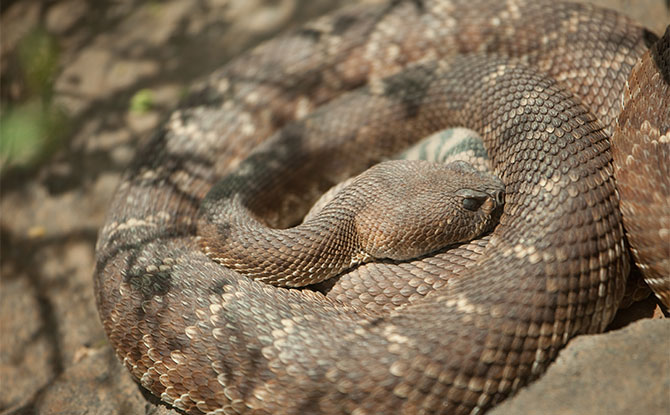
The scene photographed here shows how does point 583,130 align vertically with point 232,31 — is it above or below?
above

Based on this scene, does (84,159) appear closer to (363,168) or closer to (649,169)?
(363,168)

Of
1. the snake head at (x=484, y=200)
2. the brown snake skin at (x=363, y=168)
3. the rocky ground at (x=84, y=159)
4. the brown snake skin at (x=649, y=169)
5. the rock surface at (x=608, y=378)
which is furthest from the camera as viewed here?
the rocky ground at (x=84, y=159)

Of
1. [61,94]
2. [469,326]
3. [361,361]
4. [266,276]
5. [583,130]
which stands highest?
[583,130]

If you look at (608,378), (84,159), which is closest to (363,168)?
(608,378)

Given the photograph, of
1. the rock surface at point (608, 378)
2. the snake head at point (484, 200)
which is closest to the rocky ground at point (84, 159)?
the rock surface at point (608, 378)

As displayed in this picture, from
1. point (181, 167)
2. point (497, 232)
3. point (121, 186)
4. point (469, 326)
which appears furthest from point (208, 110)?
point (469, 326)

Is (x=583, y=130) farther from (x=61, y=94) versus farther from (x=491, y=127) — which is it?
(x=61, y=94)

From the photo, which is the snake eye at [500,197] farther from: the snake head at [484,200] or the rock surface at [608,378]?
the rock surface at [608,378]

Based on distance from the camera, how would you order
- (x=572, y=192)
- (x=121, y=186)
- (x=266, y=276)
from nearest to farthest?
1. (x=572, y=192)
2. (x=266, y=276)
3. (x=121, y=186)
